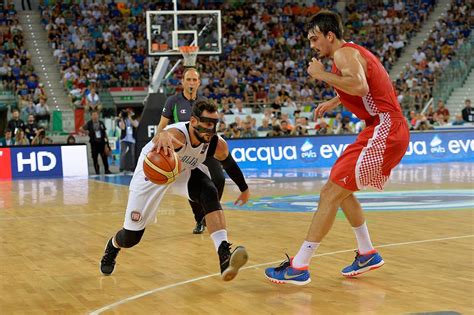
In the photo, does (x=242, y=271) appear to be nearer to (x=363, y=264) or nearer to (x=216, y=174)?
(x=363, y=264)

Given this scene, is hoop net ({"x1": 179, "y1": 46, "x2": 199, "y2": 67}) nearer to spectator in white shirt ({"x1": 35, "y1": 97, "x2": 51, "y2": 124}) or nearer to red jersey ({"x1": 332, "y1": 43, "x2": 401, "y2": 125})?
spectator in white shirt ({"x1": 35, "y1": 97, "x2": 51, "y2": 124})

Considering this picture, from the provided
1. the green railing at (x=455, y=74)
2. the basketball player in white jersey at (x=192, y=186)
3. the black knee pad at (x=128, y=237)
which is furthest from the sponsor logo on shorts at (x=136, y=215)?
A: the green railing at (x=455, y=74)

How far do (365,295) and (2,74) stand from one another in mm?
23516

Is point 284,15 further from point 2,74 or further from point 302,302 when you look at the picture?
point 302,302

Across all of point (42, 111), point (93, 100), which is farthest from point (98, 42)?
point (42, 111)

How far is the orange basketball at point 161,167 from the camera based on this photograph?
677cm

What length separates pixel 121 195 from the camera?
1569 centimetres

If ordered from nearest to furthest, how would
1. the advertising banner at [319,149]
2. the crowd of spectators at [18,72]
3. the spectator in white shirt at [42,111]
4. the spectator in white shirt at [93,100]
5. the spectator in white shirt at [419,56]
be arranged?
the advertising banner at [319,149]
the spectator in white shirt at [42,111]
the crowd of spectators at [18,72]
the spectator in white shirt at [93,100]
the spectator in white shirt at [419,56]

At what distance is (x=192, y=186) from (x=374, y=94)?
172 cm

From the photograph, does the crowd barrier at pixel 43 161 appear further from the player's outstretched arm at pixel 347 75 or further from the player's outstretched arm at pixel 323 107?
the player's outstretched arm at pixel 347 75

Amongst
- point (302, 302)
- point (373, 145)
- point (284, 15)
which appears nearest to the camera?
point (302, 302)

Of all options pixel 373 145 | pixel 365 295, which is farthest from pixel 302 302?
pixel 373 145

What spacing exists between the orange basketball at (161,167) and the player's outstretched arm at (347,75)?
51.9 inches

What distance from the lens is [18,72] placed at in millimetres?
28641
